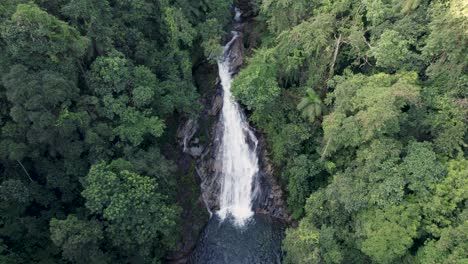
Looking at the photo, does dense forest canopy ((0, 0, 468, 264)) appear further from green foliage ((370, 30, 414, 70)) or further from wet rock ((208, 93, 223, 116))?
wet rock ((208, 93, 223, 116))

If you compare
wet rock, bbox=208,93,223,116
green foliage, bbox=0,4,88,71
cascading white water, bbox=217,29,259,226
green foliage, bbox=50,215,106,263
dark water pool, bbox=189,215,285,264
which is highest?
green foliage, bbox=0,4,88,71

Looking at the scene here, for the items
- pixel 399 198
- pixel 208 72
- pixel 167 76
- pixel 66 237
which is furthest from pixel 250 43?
pixel 66 237

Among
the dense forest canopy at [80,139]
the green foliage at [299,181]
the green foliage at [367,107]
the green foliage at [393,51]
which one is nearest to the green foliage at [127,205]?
the dense forest canopy at [80,139]

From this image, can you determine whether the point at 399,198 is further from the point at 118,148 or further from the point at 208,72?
the point at 208,72

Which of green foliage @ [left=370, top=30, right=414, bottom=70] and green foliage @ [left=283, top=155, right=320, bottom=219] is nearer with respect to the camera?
green foliage @ [left=370, top=30, right=414, bottom=70]

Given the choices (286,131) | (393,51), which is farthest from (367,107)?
(286,131)

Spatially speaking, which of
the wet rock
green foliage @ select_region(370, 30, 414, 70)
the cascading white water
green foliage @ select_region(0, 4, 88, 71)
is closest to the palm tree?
green foliage @ select_region(370, 30, 414, 70)

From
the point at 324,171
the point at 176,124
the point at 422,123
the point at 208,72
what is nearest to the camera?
the point at 422,123
